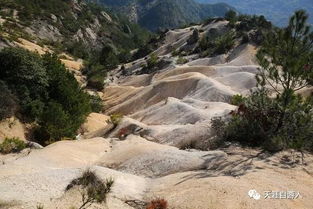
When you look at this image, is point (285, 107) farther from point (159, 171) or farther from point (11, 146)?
point (11, 146)

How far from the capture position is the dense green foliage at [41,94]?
26266 mm

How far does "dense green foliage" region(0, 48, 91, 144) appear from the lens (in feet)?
86.2

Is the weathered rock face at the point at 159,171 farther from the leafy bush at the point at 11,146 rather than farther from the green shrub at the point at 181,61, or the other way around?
the green shrub at the point at 181,61

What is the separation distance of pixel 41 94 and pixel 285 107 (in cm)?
1781

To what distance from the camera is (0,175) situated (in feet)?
44.3

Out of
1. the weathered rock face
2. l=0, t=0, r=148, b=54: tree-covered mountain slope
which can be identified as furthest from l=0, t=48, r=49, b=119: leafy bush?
l=0, t=0, r=148, b=54: tree-covered mountain slope

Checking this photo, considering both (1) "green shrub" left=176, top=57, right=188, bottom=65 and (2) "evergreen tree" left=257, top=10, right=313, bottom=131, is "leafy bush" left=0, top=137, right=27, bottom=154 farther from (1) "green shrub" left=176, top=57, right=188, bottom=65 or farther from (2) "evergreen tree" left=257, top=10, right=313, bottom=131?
(1) "green shrub" left=176, top=57, right=188, bottom=65

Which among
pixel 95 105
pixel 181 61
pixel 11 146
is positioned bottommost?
pixel 95 105

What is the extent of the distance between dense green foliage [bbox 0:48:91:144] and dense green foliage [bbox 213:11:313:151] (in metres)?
12.2

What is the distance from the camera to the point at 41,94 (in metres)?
29.0

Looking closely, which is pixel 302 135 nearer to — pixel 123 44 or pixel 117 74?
pixel 117 74

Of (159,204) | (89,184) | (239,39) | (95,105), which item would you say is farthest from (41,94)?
(239,39)

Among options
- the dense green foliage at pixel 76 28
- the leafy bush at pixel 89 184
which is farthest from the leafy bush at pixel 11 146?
the dense green foliage at pixel 76 28

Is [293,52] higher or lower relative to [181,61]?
higher
